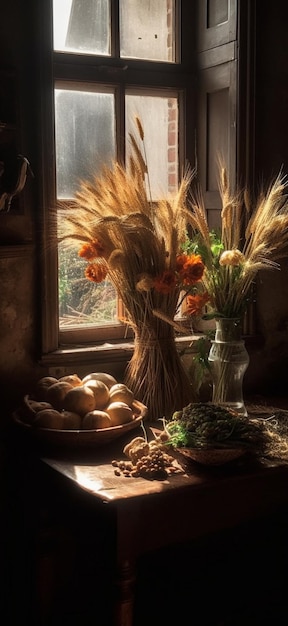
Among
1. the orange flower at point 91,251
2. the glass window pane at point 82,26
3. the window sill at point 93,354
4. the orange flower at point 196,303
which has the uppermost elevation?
the glass window pane at point 82,26

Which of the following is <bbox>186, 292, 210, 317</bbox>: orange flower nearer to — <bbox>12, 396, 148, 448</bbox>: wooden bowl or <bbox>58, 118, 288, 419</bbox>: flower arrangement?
<bbox>58, 118, 288, 419</bbox>: flower arrangement

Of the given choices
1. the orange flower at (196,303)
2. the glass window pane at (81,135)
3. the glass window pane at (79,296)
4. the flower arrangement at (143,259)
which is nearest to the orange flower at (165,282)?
the flower arrangement at (143,259)

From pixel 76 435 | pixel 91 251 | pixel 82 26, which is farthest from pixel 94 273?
pixel 82 26

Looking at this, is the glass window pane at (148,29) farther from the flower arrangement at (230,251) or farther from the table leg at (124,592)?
the table leg at (124,592)

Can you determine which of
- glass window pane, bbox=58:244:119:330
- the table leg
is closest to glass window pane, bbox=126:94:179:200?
glass window pane, bbox=58:244:119:330

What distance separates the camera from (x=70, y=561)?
2.59 m

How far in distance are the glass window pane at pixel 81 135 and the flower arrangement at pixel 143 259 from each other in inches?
8.5

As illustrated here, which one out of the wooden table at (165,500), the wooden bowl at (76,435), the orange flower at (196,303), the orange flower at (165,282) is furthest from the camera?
the orange flower at (196,303)

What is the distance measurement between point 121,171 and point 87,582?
1.25m

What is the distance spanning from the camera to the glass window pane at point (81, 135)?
2730mm

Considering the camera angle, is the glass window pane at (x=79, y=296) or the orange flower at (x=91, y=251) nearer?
the orange flower at (x=91, y=251)

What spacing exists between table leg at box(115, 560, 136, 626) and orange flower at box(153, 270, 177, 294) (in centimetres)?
79

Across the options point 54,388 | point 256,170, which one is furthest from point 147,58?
point 54,388

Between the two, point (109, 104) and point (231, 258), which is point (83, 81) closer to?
point (109, 104)
